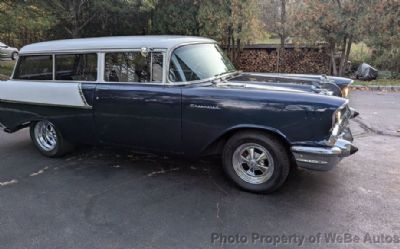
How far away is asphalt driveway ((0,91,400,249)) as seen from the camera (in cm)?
314

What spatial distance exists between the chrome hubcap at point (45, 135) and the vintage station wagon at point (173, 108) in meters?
0.02

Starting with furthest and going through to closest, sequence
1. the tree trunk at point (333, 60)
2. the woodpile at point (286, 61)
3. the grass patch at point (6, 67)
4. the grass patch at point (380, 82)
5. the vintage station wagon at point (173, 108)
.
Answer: the grass patch at point (6, 67), the woodpile at point (286, 61), the tree trunk at point (333, 60), the grass patch at point (380, 82), the vintage station wagon at point (173, 108)

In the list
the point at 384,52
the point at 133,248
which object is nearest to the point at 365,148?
the point at 133,248

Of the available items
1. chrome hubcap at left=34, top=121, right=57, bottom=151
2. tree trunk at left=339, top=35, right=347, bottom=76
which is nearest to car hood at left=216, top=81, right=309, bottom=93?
chrome hubcap at left=34, top=121, right=57, bottom=151

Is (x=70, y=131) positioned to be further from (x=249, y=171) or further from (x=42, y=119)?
(x=249, y=171)

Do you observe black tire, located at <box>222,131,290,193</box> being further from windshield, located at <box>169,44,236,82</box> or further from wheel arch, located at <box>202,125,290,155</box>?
windshield, located at <box>169,44,236,82</box>

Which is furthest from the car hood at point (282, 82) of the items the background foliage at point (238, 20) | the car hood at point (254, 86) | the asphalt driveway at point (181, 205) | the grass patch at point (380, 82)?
the grass patch at point (380, 82)

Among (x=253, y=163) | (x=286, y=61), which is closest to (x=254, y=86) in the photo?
(x=253, y=163)

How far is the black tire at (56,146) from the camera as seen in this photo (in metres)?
5.12

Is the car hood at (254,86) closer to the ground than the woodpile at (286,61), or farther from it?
closer to the ground

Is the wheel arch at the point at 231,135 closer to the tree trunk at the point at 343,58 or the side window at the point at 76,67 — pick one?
the side window at the point at 76,67

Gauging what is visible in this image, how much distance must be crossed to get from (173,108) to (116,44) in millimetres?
1165

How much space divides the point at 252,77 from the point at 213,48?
0.69 meters

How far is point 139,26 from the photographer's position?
14.0 m
